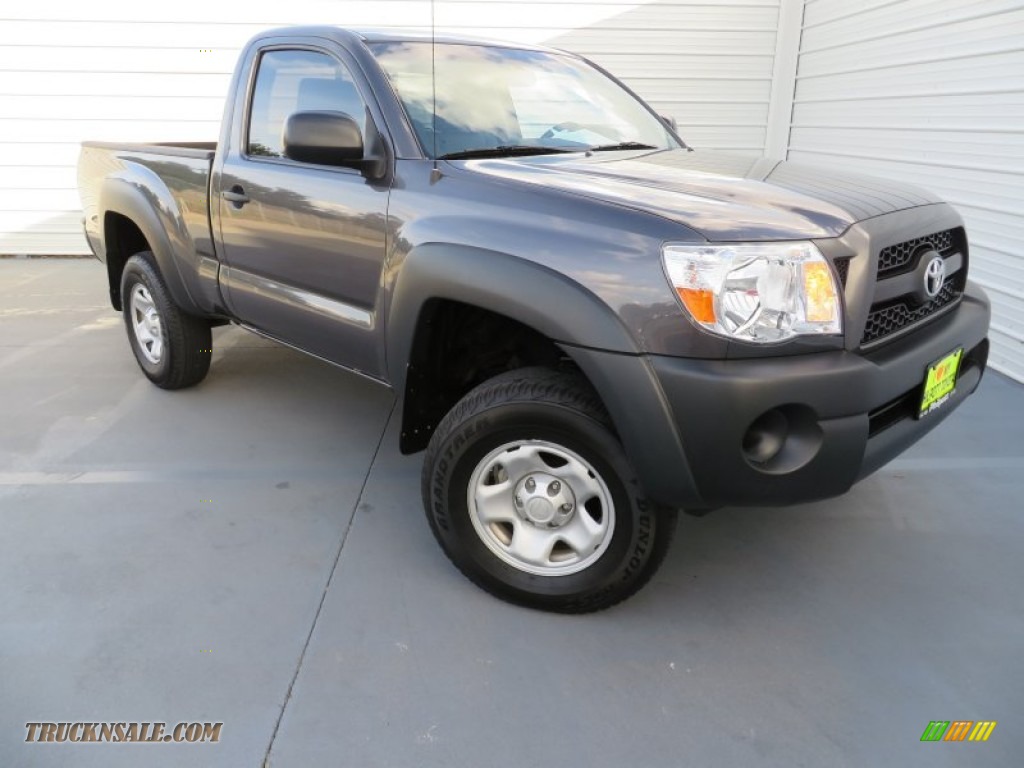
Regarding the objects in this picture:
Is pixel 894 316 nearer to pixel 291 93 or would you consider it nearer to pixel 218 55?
pixel 291 93

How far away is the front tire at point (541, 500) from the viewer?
2.27 meters

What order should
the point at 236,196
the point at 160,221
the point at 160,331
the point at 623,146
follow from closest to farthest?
the point at 623,146 → the point at 236,196 → the point at 160,221 → the point at 160,331

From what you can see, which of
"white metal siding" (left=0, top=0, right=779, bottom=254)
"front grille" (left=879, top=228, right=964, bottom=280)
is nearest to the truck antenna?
"front grille" (left=879, top=228, right=964, bottom=280)

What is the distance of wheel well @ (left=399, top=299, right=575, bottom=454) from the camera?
102 inches

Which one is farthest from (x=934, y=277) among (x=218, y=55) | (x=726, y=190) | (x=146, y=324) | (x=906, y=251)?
(x=218, y=55)

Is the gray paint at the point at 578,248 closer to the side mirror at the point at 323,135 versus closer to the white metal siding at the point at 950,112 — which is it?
the side mirror at the point at 323,135

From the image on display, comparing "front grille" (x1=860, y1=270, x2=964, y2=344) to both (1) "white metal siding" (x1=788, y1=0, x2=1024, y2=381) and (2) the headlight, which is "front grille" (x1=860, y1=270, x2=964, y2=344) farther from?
(1) "white metal siding" (x1=788, y1=0, x2=1024, y2=381)

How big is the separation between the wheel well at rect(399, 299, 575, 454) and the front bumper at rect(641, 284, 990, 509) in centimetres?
56

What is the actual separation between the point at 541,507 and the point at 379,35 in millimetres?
1954

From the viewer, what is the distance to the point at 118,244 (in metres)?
4.54

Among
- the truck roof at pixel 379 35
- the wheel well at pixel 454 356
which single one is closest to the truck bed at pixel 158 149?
the truck roof at pixel 379 35

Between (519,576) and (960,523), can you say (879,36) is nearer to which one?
(960,523)

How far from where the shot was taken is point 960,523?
3023 millimetres

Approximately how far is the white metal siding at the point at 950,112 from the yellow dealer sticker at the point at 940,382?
2610mm
